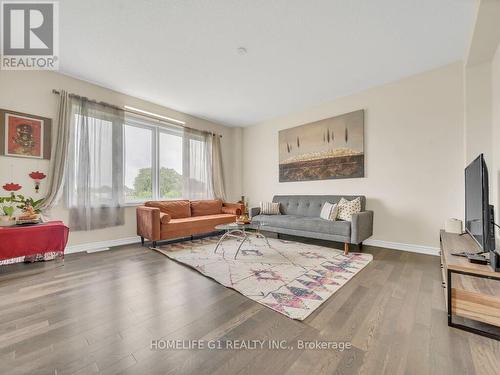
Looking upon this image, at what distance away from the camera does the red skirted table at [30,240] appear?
2426 millimetres

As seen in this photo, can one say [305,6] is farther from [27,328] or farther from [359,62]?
[27,328]

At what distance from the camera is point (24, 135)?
9.86ft

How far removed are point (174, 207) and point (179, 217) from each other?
8.9 inches

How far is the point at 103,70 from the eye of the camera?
125 inches

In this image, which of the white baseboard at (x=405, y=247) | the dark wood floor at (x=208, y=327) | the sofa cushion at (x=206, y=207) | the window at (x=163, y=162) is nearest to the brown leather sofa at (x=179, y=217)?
the sofa cushion at (x=206, y=207)

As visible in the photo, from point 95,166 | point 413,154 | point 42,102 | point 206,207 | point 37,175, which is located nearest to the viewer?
point 37,175

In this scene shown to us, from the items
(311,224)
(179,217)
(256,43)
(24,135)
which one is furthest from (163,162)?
(311,224)

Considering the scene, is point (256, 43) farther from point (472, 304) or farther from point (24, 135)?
point (24, 135)

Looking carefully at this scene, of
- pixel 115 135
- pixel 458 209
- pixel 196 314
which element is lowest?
pixel 196 314

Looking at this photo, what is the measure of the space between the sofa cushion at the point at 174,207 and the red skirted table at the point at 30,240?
4.77ft

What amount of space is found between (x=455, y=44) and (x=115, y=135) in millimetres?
5119

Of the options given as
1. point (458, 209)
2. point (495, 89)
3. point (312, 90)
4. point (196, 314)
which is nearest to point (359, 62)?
point (312, 90)

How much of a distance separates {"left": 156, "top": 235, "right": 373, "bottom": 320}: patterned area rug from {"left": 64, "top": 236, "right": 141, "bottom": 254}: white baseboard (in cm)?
78

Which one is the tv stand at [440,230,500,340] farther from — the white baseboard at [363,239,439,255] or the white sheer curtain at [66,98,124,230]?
the white sheer curtain at [66,98,124,230]
